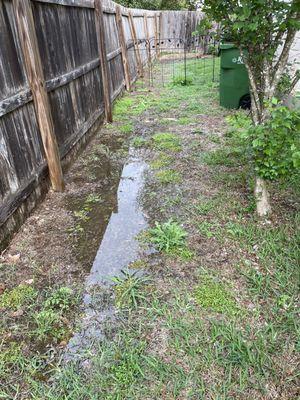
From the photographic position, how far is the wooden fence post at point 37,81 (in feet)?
9.91

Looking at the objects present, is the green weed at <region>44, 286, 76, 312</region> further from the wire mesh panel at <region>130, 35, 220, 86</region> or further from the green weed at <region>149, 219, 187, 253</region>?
the wire mesh panel at <region>130, 35, 220, 86</region>

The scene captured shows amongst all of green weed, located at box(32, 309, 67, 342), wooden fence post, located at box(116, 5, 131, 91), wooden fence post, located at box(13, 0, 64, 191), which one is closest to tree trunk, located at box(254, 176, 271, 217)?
green weed, located at box(32, 309, 67, 342)

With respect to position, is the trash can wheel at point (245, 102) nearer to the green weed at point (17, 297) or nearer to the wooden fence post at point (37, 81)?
the wooden fence post at point (37, 81)

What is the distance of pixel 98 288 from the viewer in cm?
258

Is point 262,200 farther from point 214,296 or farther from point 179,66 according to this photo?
A: point 179,66

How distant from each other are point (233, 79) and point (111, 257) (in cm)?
507

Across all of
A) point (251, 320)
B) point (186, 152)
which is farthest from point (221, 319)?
point (186, 152)

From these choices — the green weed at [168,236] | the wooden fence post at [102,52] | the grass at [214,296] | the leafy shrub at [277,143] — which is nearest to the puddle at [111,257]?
the green weed at [168,236]

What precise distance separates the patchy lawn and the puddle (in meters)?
0.08

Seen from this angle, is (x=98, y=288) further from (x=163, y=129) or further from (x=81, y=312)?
(x=163, y=129)

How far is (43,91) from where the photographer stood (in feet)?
11.1

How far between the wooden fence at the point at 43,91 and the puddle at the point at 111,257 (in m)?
0.86

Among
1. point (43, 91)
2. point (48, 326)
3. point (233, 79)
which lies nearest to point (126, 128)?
point (233, 79)

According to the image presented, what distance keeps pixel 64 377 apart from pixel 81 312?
504mm
